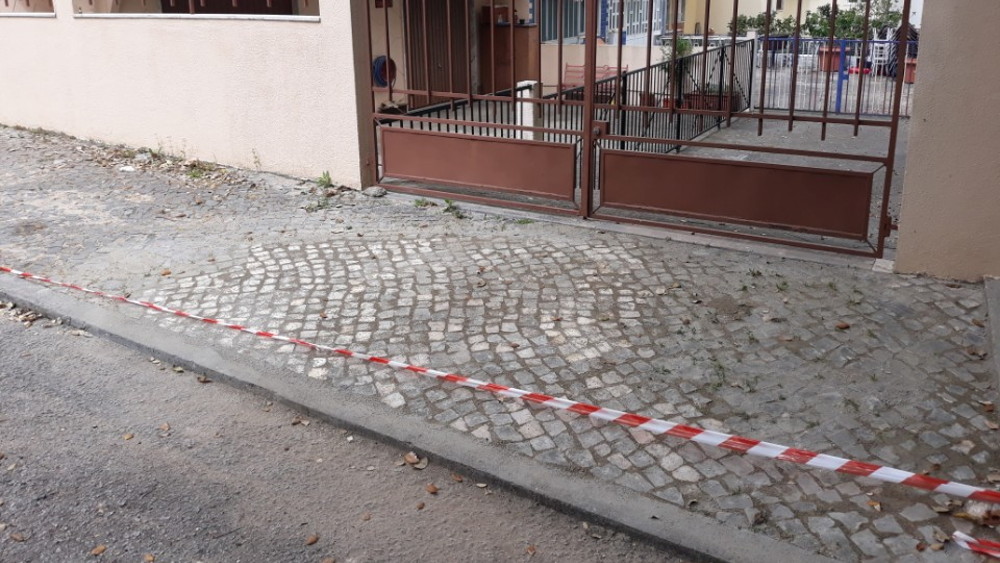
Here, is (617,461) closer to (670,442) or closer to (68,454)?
(670,442)

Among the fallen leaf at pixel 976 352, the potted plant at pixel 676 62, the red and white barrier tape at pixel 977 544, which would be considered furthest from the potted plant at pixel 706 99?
the red and white barrier tape at pixel 977 544

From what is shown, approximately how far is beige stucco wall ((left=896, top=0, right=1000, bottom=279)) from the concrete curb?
538 millimetres

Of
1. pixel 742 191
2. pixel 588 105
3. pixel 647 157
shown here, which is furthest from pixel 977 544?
pixel 588 105

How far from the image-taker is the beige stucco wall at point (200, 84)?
31.6 ft

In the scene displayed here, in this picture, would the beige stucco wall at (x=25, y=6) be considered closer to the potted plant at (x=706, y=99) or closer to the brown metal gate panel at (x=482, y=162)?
the brown metal gate panel at (x=482, y=162)

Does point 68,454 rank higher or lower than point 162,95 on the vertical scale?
lower

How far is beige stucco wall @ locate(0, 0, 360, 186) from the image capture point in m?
9.64

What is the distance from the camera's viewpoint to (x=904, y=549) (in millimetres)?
3846

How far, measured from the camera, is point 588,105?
27.0 feet

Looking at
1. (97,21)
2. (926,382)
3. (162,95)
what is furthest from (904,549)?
(97,21)

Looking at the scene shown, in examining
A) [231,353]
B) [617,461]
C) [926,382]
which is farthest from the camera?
[231,353]

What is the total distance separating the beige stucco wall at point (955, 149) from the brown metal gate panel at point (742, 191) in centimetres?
49

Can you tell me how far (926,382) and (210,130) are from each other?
8590 mm

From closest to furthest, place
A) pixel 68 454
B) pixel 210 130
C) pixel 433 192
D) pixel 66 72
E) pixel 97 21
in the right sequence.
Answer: pixel 68 454
pixel 433 192
pixel 210 130
pixel 97 21
pixel 66 72
